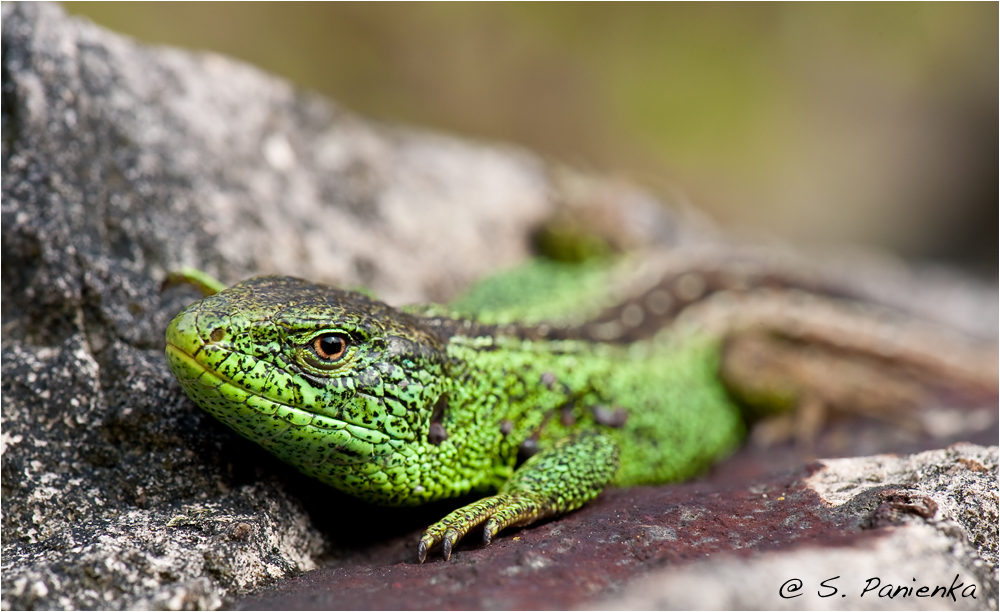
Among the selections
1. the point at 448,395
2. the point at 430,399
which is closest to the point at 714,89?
the point at 448,395

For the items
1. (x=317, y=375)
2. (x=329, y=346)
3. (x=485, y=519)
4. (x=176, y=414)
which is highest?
(x=329, y=346)

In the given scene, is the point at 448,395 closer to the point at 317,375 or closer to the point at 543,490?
the point at 543,490

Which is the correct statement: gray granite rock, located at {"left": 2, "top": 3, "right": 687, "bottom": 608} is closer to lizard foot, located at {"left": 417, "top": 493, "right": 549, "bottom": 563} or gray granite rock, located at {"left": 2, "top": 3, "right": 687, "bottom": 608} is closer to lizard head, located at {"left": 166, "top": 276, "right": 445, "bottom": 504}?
lizard head, located at {"left": 166, "top": 276, "right": 445, "bottom": 504}

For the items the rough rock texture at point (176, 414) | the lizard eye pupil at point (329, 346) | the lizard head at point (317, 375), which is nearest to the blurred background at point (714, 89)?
the rough rock texture at point (176, 414)

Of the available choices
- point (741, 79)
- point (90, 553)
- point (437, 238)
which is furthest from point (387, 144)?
point (741, 79)

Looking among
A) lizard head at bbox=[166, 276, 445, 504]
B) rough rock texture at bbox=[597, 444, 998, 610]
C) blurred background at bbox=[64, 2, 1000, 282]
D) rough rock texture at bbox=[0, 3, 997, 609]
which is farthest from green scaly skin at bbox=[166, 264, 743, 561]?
blurred background at bbox=[64, 2, 1000, 282]

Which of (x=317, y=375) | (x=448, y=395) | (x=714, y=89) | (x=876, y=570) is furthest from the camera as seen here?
(x=714, y=89)

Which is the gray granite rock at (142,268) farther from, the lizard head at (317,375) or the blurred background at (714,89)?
the blurred background at (714,89)
